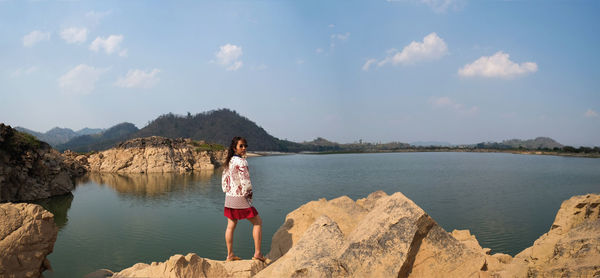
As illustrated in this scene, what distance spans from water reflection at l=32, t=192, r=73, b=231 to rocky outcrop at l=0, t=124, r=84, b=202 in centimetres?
85

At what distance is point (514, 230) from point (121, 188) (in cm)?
3087

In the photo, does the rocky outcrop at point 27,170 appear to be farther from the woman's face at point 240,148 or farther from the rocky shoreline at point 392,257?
the rocky shoreline at point 392,257

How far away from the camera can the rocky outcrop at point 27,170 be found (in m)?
21.4

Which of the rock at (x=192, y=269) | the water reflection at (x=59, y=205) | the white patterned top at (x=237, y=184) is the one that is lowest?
the water reflection at (x=59, y=205)

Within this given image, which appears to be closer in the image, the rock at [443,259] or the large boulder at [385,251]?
the large boulder at [385,251]

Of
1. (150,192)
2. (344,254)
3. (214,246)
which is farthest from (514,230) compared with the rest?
(150,192)

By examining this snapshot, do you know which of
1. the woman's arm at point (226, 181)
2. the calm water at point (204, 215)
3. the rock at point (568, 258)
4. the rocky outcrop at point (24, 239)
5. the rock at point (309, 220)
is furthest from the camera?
the calm water at point (204, 215)

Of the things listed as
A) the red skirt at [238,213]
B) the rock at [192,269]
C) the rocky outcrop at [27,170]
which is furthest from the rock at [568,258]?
the rocky outcrop at [27,170]

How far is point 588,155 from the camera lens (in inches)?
3718

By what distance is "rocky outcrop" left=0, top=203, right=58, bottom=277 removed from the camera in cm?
548

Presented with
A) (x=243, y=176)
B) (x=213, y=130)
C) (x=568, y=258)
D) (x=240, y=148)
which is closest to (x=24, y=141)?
(x=240, y=148)

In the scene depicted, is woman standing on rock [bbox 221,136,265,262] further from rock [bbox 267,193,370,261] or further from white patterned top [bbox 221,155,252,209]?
rock [bbox 267,193,370,261]

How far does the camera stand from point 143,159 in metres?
47.7

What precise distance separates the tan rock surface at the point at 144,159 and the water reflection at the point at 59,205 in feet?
65.2
